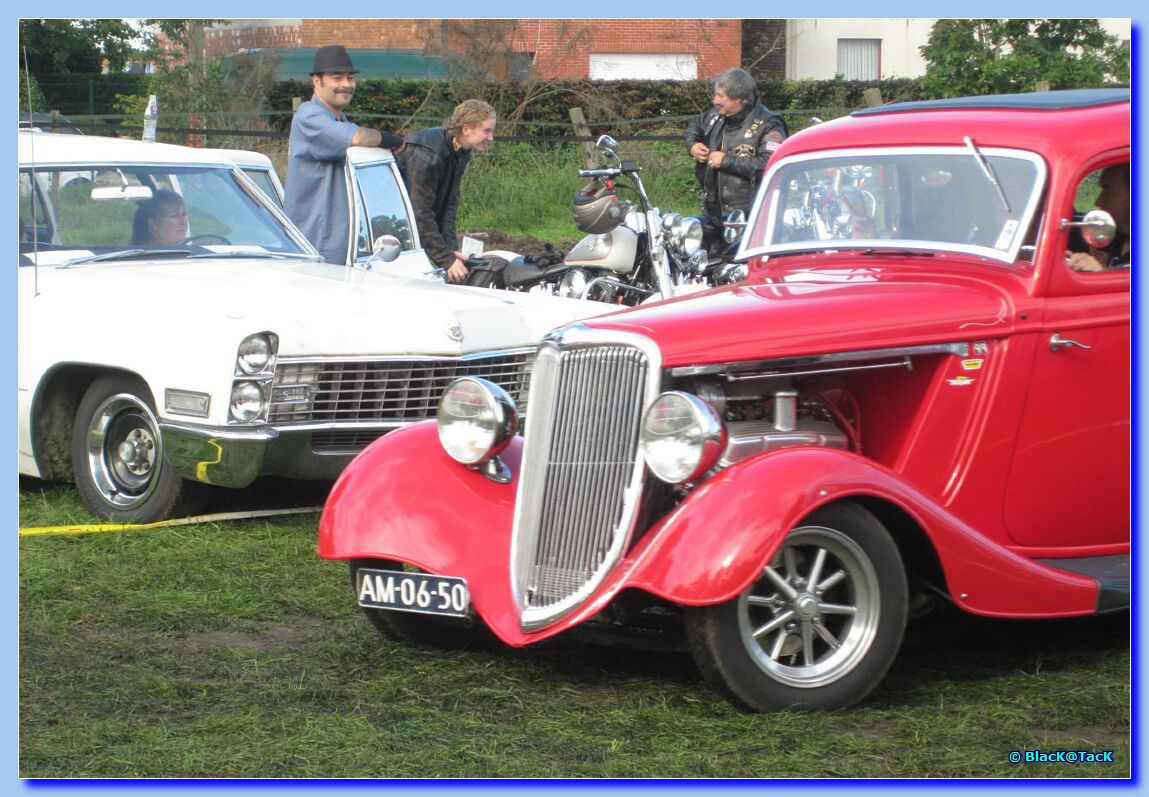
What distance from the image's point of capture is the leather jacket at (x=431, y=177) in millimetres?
8773

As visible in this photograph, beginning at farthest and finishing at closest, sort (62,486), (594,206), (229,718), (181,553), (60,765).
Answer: (594,206) → (62,486) → (181,553) → (229,718) → (60,765)

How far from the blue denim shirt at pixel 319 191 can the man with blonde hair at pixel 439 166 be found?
578mm

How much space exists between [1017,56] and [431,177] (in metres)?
7.25

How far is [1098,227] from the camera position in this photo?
Answer: 458 cm

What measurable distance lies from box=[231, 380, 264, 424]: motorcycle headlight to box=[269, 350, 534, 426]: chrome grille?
0.06m

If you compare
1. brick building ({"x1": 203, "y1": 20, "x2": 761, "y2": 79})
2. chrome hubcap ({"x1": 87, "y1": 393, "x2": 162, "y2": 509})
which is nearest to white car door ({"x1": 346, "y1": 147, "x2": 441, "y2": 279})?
chrome hubcap ({"x1": 87, "y1": 393, "x2": 162, "y2": 509})

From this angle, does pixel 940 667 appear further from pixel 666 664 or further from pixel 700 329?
pixel 700 329

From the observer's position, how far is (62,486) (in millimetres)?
7414

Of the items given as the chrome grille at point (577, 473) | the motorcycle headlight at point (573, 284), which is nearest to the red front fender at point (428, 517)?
the chrome grille at point (577, 473)

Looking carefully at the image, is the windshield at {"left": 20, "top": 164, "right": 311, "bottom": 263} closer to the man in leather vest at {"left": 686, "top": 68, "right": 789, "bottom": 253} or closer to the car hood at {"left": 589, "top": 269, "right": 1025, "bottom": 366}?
the man in leather vest at {"left": 686, "top": 68, "right": 789, "bottom": 253}

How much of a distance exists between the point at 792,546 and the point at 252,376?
288 centimetres

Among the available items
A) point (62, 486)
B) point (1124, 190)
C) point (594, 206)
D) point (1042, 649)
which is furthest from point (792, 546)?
point (594, 206)

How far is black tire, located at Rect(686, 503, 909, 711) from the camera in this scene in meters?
3.95

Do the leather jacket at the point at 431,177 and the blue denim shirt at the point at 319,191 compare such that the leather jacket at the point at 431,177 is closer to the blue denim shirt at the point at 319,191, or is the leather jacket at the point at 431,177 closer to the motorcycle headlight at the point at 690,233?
the blue denim shirt at the point at 319,191
